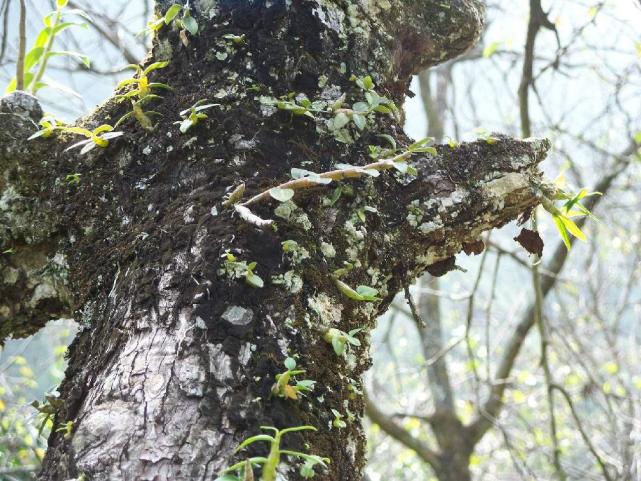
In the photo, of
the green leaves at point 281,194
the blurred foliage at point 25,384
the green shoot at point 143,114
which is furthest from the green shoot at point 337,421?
the blurred foliage at point 25,384

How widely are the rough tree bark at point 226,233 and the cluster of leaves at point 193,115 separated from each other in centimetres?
2

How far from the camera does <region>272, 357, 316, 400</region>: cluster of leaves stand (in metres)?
0.76

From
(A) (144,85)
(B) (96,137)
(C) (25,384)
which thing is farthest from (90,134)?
(C) (25,384)

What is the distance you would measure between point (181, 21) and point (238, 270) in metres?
0.48

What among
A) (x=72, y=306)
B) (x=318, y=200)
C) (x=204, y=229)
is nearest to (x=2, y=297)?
(x=72, y=306)

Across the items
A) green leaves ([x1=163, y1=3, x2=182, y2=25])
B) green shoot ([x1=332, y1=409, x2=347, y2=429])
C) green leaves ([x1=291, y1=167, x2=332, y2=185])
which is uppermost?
green leaves ([x1=163, y1=3, x2=182, y2=25])

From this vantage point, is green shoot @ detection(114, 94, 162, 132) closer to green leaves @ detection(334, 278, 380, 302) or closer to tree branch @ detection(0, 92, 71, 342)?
tree branch @ detection(0, 92, 71, 342)

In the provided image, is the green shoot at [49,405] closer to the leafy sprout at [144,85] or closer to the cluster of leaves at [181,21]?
the leafy sprout at [144,85]

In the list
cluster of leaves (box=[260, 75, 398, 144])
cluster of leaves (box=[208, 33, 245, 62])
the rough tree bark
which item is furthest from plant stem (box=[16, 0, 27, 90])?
cluster of leaves (box=[260, 75, 398, 144])

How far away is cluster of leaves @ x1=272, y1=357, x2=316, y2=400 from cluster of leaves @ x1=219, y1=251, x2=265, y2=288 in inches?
4.4

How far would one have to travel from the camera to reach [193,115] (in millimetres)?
968

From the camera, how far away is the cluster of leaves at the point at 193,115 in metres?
0.96

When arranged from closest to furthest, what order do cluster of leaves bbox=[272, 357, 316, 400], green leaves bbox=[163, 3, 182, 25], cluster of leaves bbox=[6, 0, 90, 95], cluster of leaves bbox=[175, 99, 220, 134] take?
cluster of leaves bbox=[272, 357, 316, 400] → cluster of leaves bbox=[175, 99, 220, 134] → green leaves bbox=[163, 3, 182, 25] → cluster of leaves bbox=[6, 0, 90, 95]

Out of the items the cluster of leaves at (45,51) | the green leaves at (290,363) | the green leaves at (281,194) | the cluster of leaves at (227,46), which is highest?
the cluster of leaves at (45,51)
